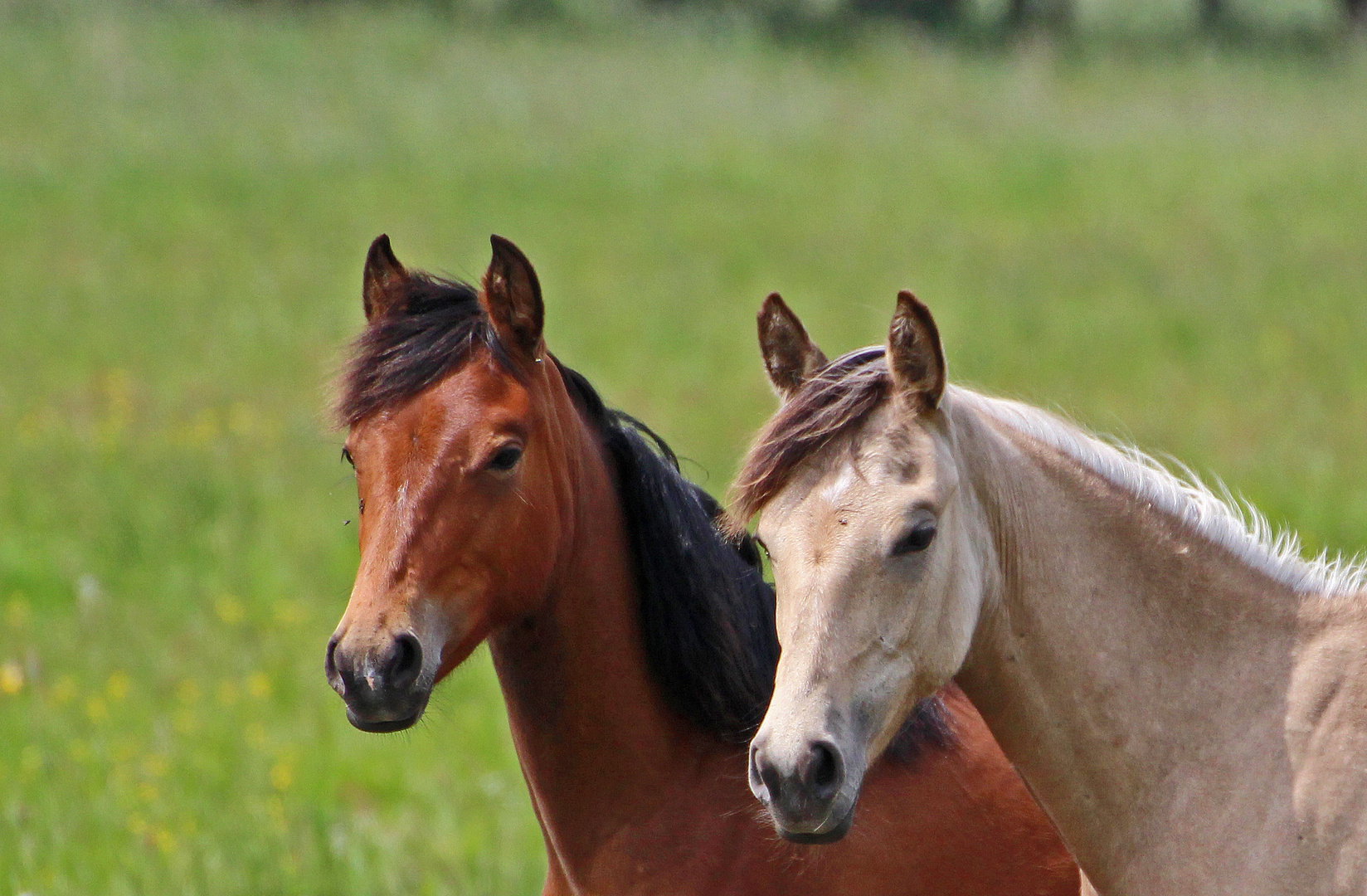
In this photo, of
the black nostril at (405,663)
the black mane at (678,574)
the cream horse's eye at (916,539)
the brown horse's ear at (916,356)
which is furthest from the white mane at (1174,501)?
the black nostril at (405,663)

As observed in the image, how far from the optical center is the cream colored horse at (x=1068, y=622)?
2.61 metres

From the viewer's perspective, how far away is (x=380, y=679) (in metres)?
2.83

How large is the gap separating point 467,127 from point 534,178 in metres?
2.20

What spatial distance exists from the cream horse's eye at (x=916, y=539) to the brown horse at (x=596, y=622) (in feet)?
2.67

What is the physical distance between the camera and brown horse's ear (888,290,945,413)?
8.79ft

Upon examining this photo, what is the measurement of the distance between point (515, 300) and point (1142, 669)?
5.18ft

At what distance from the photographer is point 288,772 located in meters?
6.09

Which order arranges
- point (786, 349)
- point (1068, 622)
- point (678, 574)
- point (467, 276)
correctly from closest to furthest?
1. point (1068, 622)
2. point (786, 349)
3. point (678, 574)
4. point (467, 276)

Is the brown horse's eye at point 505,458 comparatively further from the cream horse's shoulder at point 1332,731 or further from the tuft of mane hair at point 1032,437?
the cream horse's shoulder at point 1332,731

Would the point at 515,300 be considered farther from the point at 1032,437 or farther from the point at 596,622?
the point at 1032,437

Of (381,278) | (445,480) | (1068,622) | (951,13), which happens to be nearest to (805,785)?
(1068,622)

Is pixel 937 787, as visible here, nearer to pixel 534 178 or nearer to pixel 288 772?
pixel 288 772

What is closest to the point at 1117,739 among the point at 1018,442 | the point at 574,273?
the point at 1018,442

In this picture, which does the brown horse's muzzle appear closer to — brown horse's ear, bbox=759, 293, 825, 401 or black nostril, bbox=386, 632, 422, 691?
black nostril, bbox=386, 632, 422, 691
